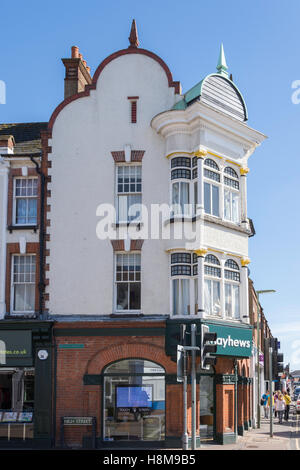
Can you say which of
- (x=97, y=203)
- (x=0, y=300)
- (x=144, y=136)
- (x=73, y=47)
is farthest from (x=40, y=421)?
(x=73, y=47)

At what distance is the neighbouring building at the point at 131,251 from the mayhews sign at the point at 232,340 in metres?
0.06

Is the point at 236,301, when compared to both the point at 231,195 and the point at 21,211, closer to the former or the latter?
the point at 231,195

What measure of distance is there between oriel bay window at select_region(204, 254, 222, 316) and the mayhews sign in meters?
0.70

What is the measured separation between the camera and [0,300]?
24.7m

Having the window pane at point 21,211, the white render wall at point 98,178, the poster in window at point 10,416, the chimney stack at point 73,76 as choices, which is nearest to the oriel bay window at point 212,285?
the white render wall at point 98,178

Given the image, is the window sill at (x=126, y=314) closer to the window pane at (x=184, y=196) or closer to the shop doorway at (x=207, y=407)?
the shop doorway at (x=207, y=407)

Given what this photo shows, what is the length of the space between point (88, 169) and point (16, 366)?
298 inches

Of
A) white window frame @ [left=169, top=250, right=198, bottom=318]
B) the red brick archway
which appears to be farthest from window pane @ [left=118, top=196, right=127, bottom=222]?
the red brick archway

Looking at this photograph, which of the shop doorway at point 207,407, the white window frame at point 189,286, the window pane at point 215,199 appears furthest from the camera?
the window pane at point 215,199

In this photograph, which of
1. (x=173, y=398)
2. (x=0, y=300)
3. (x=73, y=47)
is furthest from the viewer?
(x=73, y=47)

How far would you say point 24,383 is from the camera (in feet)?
79.6

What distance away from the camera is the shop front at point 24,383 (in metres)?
23.7

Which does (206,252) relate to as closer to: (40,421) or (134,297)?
(134,297)

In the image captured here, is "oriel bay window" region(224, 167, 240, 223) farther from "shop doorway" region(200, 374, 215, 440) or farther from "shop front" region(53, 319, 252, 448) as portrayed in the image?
"shop doorway" region(200, 374, 215, 440)
